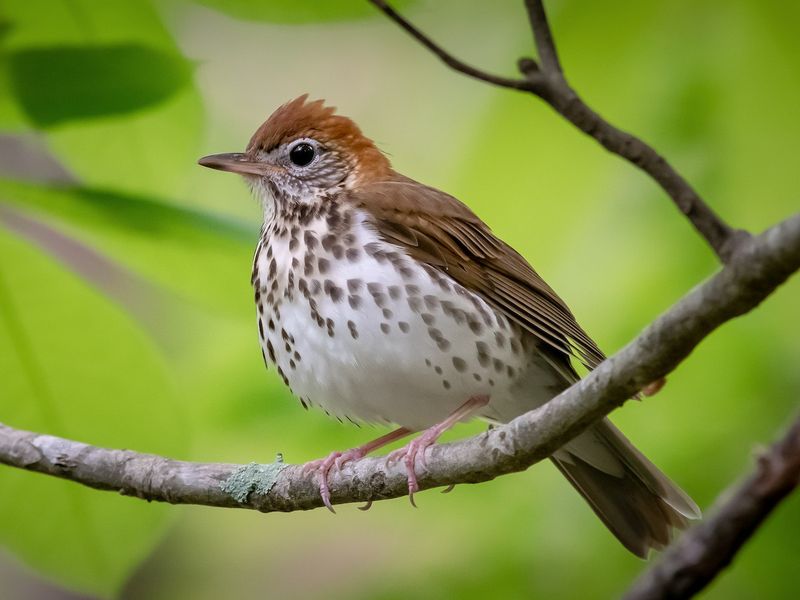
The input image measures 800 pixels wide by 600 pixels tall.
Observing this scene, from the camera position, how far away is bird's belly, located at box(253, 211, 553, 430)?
3.22m

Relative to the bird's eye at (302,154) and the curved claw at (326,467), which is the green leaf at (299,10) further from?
the curved claw at (326,467)

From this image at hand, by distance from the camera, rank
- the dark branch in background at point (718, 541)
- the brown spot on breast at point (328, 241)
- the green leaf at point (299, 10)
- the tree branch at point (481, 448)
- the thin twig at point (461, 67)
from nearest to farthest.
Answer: the dark branch in background at point (718, 541) → the tree branch at point (481, 448) → the thin twig at point (461, 67) → the green leaf at point (299, 10) → the brown spot on breast at point (328, 241)

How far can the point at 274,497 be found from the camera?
10.3 feet

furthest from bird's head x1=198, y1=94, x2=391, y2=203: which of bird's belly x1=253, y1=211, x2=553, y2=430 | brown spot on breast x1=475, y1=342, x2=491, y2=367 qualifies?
brown spot on breast x1=475, y1=342, x2=491, y2=367

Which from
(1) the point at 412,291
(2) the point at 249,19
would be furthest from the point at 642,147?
(1) the point at 412,291

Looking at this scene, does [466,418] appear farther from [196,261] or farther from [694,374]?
[196,261]

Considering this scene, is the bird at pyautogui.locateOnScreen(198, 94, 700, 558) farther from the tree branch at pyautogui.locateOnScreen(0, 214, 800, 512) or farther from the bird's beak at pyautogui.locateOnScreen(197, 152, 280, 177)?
the tree branch at pyautogui.locateOnScreen(0, 214, 800, 512)

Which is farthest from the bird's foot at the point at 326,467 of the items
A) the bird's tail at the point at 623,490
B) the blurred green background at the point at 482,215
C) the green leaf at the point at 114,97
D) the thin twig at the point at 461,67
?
the thin twig at the point at 461,67

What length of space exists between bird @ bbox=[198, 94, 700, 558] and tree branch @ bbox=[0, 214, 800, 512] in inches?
5.2

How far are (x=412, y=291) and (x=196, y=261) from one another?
0.65 m

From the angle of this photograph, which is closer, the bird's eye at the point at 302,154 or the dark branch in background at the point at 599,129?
the dark branch in background at the point at 599,129

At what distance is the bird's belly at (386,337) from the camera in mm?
3217

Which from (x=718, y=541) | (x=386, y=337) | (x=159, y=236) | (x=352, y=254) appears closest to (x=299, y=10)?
(x=159, y=236)

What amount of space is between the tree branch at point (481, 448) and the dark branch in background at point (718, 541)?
43cm
